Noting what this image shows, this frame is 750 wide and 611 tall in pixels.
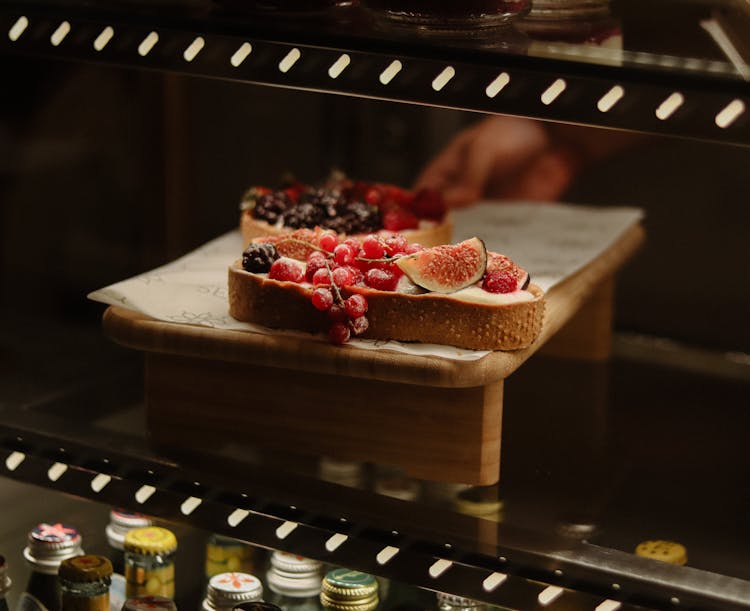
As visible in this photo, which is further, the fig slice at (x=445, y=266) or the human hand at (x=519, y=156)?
the human hand at (x=519, y=156)

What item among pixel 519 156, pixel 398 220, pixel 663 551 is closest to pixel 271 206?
pixel 398 220

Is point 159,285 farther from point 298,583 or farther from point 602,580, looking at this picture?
point 602,580

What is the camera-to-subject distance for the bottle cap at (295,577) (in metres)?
1.75

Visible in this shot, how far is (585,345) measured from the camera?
6.46ft

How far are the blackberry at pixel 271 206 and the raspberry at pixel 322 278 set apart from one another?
33 centimetres

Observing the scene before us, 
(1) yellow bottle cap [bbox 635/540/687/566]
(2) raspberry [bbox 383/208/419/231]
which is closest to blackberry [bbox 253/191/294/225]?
(2) raspberry [bbox 383/208/419/231]

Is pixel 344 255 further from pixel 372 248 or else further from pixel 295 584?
pixel 295 584

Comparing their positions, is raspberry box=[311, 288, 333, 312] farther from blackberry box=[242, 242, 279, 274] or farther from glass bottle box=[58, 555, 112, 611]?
glass bottle box=[58, 555, 112, 611]

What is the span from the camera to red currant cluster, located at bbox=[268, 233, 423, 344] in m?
1.40

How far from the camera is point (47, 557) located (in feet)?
5.76

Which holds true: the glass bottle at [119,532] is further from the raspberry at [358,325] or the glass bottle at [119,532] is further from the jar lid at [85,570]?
the raspberry at [358,325]

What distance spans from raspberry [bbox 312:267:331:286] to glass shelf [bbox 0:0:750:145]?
10.4 inches

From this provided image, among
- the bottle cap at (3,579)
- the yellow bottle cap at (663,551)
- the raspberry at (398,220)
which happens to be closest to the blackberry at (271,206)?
the raspberry at (398,220)

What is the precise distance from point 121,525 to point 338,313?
0.67 meters
